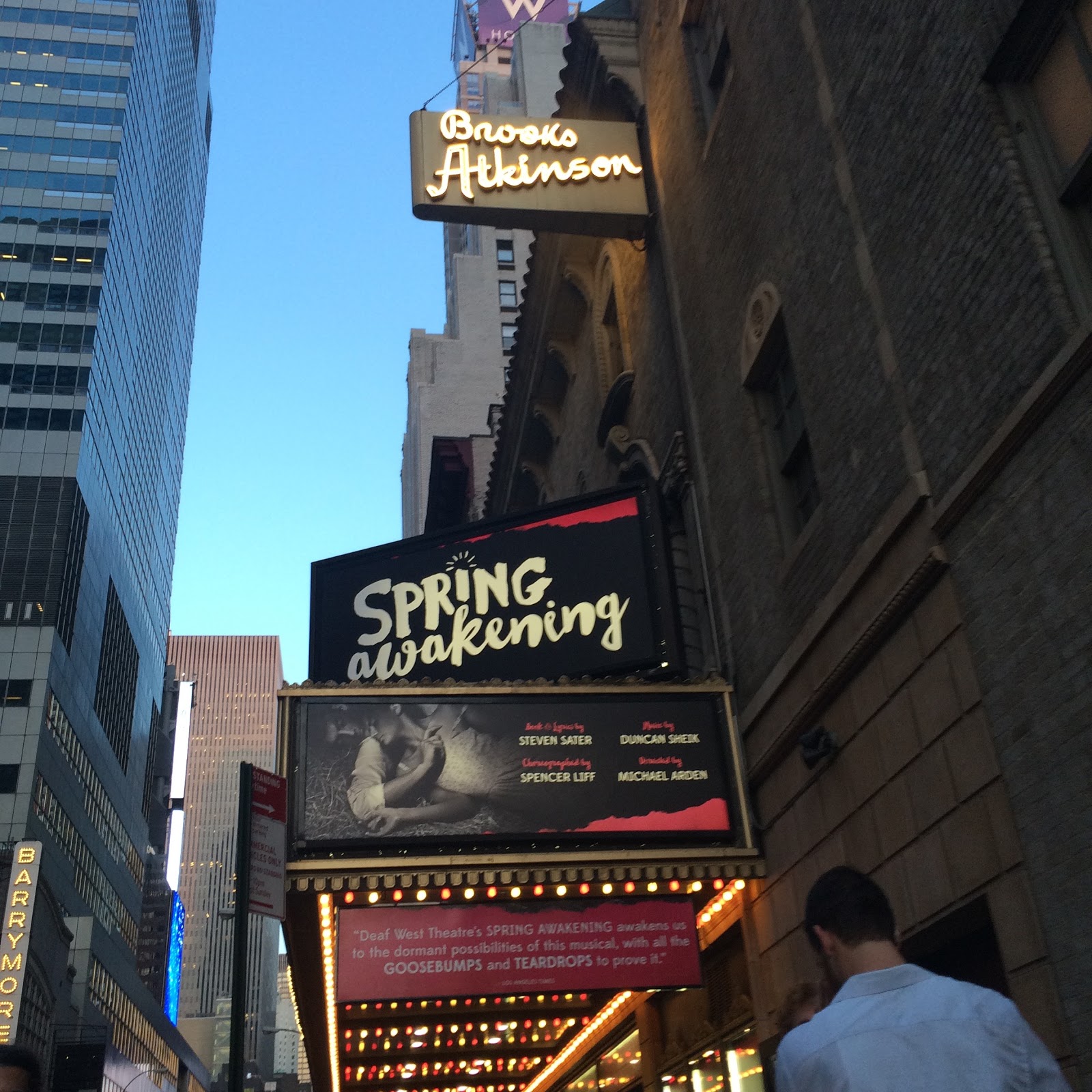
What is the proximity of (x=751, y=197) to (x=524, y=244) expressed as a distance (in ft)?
278

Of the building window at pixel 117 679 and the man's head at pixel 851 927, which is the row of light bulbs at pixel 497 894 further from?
the building window at pixel 117 679

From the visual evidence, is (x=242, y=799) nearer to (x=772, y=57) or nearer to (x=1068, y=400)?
(x=1068, y=400)

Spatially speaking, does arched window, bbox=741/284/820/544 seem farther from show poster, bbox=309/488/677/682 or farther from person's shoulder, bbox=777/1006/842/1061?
person's shoulder, bbox=777/1006/842/1061

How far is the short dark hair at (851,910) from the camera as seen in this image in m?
3.64

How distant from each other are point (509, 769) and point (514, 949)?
1.78m

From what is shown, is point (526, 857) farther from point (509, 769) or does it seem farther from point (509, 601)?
point (509, 601)

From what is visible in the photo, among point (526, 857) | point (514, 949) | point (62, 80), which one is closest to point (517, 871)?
point (526, 857)

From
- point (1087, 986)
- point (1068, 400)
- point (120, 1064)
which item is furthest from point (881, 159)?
point (120, 1064)

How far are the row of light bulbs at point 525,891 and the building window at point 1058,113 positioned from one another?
732 cm

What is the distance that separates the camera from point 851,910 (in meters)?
3.66

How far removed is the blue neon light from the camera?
127 m

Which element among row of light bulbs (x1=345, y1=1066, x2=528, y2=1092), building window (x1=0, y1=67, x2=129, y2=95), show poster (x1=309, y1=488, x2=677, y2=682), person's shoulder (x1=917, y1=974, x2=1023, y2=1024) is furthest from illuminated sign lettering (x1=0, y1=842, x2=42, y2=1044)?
building window (x1=0, y1=67, x2=129, y2=95)

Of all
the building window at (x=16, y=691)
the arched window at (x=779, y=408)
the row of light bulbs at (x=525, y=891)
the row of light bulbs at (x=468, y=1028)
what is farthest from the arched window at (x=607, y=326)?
the building window at (x=16, y=691)

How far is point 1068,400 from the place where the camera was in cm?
709
